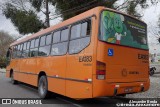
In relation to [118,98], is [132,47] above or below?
above

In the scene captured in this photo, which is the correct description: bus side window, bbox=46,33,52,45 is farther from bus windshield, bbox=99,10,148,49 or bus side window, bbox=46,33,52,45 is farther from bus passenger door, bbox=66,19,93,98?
bus windshield, bbox=99,10,148,49

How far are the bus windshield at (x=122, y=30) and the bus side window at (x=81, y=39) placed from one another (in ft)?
1.68

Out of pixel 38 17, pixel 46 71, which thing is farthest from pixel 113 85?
pixel 38 17

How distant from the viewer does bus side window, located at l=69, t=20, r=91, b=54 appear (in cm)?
822

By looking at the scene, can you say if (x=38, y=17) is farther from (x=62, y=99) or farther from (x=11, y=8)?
(x=62, y=99)

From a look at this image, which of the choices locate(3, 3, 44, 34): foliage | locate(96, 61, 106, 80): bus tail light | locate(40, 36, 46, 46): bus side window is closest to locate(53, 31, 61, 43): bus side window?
locate(40, 36, 46, 46): bus side window

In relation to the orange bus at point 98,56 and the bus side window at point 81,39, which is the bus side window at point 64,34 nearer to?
the orange bus at point 98,56

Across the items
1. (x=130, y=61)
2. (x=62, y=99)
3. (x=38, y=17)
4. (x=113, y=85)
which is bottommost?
(x=62, y=99)

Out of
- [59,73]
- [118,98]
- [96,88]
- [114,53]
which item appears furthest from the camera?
[118,98]

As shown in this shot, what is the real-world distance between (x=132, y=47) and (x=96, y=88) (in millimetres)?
2014

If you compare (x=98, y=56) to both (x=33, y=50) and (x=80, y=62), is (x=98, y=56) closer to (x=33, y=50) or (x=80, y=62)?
(x=80, y=62)

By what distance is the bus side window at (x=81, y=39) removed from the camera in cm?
822

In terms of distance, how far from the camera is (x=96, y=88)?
24.7 feet

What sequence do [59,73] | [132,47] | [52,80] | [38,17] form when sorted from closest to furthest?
[132,47]
[59,73]
[52,80]
[38,17]
